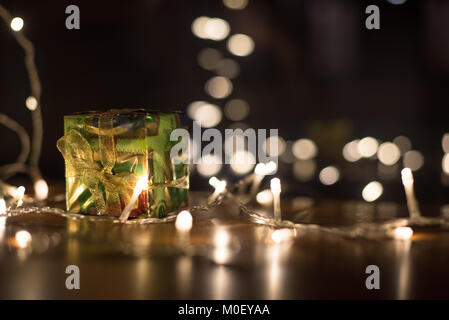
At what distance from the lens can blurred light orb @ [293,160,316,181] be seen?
156 cm

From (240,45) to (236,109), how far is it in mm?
217

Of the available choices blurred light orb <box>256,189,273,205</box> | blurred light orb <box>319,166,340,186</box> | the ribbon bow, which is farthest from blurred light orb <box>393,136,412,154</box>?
the ribbon bow

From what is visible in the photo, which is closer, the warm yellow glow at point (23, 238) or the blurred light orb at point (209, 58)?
the warm yellow glow at point (23, 238)

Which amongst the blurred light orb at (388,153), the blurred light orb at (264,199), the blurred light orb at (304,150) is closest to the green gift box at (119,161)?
the blurred light orb at (264,199)

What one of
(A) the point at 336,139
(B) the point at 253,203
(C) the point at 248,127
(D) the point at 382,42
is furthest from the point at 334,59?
(B) the point at 253,203

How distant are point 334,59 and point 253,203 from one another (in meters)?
0.81

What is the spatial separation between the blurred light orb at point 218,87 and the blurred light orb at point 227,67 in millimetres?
17

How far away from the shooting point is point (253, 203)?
0.94 meters

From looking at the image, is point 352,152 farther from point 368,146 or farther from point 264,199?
point 264,199

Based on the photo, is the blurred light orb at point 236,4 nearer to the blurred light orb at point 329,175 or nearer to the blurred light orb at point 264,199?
the blurred light orb at point 329,175

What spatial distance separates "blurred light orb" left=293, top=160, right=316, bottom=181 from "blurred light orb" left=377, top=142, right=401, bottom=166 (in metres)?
0.23

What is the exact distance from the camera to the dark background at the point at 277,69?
1462mm

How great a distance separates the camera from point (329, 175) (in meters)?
1.55

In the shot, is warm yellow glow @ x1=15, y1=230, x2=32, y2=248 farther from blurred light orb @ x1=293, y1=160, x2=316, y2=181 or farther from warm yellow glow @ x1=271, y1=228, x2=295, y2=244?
blurred light orb @ x1=293, y1=160, x2=316, y2=181
